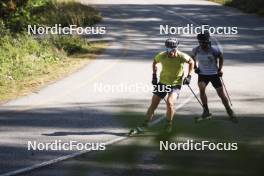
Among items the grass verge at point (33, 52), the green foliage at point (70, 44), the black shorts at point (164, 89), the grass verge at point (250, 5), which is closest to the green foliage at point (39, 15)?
the grass verge at point (33, 52)

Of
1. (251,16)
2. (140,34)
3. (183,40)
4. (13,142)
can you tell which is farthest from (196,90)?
(251,16)

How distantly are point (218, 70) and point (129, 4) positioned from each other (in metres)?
32.5

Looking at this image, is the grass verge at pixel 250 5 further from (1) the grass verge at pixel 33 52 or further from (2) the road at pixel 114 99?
(1) the grass verge at pixel 33 52

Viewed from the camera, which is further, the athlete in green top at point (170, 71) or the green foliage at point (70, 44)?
the green foliage at point (70, 44)

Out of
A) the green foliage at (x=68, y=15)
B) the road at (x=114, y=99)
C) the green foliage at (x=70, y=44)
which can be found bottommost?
the road at (x=114, y=99)

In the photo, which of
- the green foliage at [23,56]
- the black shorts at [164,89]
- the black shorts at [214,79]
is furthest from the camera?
the green foliage at [23,56]

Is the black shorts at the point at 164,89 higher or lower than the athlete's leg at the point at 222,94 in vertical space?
higher

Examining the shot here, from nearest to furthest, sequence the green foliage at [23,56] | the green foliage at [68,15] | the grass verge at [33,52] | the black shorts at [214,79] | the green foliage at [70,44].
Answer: the black shorts at [214,79]
the grass verge at [33,52]
the green foliage at [23,56]
the green foliage at [70,44]
the green foliage at [68,15]

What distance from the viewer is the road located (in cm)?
790

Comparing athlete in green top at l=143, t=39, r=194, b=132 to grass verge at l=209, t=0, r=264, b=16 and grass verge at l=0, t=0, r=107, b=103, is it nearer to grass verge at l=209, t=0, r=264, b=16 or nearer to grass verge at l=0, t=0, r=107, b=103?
grass verge at l=0, t=0, r=107, b=103

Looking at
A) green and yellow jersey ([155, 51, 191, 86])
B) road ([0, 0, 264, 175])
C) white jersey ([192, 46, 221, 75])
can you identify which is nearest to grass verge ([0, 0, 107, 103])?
road ([0, 0, 264, 175])

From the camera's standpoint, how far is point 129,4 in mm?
42188

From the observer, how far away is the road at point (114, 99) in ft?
25.9

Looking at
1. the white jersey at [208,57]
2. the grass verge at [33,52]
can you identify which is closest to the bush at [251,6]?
the grass verge at [33,52]
